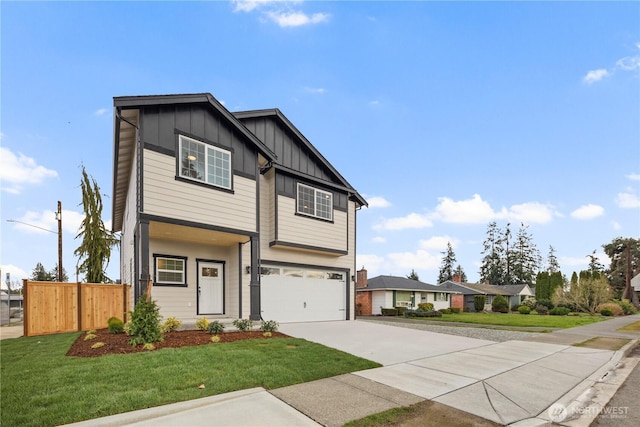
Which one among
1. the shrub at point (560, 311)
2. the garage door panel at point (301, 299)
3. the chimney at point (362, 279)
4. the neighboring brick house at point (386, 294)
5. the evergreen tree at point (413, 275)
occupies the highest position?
the garage door panel at point (301, 299)

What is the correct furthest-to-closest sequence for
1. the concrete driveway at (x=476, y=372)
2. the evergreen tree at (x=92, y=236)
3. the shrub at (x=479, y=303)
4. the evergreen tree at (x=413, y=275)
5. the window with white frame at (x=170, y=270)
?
1. the evergreen tree at (x=413, y=275)
2. the shrub at (x=479, y=303)
3. the evergreen tree at (x=92, y=236)
4. the window with white frame at (x=170, y=270)
5. the concrete driveway at (x=476, y=372)

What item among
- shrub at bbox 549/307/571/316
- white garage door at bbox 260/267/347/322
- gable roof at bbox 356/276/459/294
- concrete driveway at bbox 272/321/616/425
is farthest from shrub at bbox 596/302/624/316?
white garage door at bbox 260/267/347/322

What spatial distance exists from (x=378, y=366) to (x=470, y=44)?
13650mm

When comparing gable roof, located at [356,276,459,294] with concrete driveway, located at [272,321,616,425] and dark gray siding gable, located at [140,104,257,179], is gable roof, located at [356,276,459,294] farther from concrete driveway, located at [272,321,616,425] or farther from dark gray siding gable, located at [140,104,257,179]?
dark gray siding gable, located at [140,104,257,179]

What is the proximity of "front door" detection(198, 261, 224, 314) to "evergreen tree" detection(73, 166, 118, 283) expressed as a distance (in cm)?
980

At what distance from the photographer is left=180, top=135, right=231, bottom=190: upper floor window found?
10.8 m

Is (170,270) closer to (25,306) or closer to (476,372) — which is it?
(25,306)

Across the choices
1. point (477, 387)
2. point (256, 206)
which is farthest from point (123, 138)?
point (477, 387)

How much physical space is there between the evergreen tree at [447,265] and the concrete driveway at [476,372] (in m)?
63.3

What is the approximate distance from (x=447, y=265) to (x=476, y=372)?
6902cm

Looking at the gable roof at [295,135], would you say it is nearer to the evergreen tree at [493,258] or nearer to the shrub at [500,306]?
the shrub at [500,306]

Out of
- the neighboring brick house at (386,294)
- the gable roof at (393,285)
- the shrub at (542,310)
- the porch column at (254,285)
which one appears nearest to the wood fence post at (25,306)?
the porch column at (254,285)

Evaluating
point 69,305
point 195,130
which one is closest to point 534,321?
point 195,130

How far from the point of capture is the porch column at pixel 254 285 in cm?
1206
